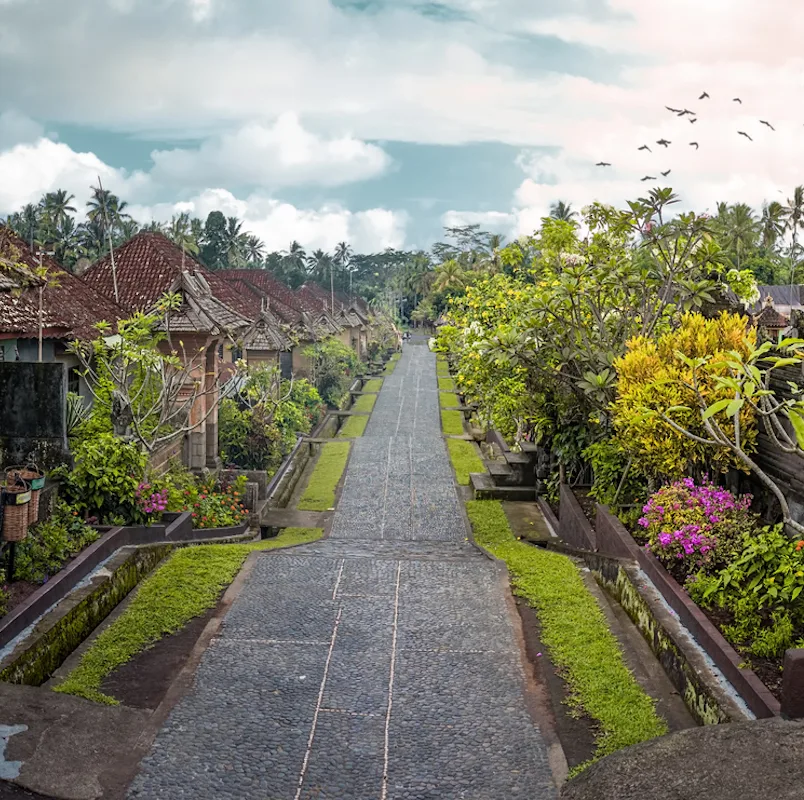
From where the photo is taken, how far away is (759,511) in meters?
10.9

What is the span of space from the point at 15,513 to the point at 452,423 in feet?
78.6

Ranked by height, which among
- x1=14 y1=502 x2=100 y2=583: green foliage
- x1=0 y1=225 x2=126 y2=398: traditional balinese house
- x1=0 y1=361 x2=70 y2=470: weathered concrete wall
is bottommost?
x1=14 y1=502 x2=100 y2=583: green foliage

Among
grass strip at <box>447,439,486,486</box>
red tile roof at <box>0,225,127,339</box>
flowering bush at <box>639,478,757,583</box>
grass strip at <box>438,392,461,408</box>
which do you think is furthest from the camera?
grass strip at <box>438,392,461,408</box>

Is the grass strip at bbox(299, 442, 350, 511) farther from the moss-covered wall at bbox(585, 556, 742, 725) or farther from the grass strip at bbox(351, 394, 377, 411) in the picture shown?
the grass strip at bbox(351, 394, 377, 411)

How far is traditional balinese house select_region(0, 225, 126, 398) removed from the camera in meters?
12.6

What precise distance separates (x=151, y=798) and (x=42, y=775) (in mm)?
723

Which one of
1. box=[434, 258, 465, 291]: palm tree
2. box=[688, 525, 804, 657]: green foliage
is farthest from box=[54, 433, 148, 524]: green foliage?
box=[434, 258, 465, 291]: palm tree

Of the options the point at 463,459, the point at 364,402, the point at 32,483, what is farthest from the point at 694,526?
the point at 364,402

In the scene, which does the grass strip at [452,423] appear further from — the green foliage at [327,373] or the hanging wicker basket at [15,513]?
the hanging wicker basket at [15,513]

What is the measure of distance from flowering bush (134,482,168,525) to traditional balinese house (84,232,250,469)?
427 centimetres

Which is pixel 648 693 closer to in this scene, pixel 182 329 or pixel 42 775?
pixel 42 775

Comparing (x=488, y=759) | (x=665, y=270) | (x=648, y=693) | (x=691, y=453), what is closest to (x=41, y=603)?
(x=488, y=759)

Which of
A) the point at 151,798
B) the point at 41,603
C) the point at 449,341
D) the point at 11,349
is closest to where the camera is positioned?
the point at 151,798

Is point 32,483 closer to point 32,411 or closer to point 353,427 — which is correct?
point 32,411
